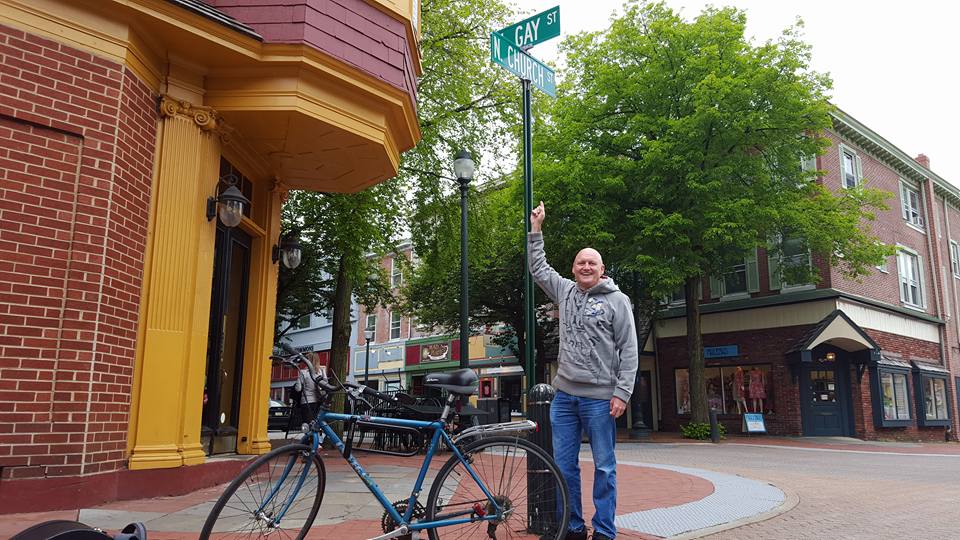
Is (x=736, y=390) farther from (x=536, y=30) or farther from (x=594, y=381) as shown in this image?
(x=594, y=381)

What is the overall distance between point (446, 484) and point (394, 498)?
53 centimetres

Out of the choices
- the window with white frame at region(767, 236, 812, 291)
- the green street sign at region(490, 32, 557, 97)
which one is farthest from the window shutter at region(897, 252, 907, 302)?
the green street sign at region(490, 32, 557, 97)

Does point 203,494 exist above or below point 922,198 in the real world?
below

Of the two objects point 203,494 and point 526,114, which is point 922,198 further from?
point 203,494

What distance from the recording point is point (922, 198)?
29.4 m

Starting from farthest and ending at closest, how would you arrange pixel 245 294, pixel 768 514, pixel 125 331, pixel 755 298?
1. pixel 755 298
2. pixel 245 294
3. pixel 768 514
4. pixel 125 331

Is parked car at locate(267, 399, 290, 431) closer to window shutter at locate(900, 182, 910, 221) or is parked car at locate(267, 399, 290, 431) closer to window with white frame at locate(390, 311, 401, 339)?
window with white frame at locate(390, 311, 401, 339)

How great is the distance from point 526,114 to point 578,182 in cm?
1420

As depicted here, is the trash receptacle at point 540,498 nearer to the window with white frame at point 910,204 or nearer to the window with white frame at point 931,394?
the window with white frame at point 931,394

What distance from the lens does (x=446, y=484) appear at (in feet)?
13.1

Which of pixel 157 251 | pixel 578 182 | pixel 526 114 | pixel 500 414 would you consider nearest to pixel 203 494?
pixel 157 251

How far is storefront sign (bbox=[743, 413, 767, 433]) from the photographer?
21875mm

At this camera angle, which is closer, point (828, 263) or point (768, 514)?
point (768, 514)

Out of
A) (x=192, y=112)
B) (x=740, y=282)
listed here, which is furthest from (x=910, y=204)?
(x=192, y=112)
